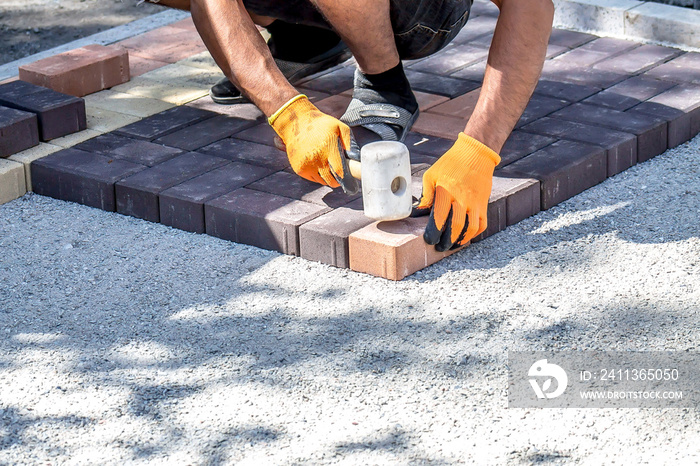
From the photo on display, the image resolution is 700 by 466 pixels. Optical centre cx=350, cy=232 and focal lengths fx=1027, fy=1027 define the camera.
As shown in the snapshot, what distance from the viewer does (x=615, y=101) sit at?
4.46 meters

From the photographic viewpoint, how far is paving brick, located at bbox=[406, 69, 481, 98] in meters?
4.65

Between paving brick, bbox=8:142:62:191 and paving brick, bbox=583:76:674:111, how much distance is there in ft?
7.47

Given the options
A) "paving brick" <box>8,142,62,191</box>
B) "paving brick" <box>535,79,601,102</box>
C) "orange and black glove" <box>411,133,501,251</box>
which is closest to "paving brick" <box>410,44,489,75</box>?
"paving brick" <box>535,79,601,102</box>

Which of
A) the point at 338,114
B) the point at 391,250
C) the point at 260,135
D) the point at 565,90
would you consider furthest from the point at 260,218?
the point at 565,90

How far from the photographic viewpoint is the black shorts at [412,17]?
12.8ft

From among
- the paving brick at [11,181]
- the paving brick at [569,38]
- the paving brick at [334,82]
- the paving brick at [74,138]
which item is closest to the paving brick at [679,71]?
the paving brick at [569,38]

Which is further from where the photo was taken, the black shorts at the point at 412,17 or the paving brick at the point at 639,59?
the paving brick at the point at 639,59

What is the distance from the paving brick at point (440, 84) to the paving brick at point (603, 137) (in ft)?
1.71

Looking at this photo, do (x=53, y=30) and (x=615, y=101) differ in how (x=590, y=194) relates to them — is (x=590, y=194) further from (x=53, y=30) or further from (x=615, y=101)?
(x=53, y=30)

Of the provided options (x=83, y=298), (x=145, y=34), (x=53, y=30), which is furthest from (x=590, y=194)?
(x=53, y=30)

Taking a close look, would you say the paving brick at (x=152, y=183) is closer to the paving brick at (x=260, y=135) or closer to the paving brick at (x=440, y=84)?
the paving brick at (x=260, y=135)

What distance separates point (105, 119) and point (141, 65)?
30.3 inches

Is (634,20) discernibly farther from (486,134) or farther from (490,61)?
(486,134)

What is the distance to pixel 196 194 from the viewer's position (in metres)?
3.67
